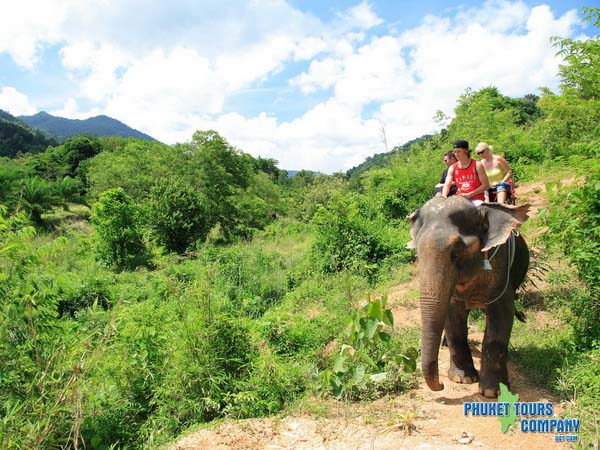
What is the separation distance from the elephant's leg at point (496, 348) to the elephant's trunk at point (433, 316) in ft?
2.27

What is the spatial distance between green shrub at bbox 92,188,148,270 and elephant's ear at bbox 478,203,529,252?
12392 mm

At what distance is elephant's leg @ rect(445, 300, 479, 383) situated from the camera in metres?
4.60

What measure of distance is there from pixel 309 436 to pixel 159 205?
13.5m

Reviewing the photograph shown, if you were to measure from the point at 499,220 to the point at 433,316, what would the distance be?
1.15 metres

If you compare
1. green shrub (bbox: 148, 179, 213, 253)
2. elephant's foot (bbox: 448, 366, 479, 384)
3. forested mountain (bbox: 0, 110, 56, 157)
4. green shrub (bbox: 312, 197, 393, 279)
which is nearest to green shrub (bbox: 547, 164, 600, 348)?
elephant's foot (bbox: 448, 366, 479, 384)

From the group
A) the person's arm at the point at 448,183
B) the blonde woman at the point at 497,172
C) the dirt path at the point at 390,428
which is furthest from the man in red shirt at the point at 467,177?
the dirt path at the point at 390,428

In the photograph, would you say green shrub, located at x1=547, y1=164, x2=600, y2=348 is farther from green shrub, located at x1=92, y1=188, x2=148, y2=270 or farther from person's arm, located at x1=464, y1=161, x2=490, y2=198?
green shrub, located at x1=92, y1=188, x2=148, y2=270

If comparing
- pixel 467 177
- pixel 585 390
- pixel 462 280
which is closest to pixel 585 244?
pixel 467 177

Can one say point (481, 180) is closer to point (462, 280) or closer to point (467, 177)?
point (467, 177)

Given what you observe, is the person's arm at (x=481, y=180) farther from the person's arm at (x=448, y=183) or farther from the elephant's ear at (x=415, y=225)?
the elephant's ear at (x=415, y=225)

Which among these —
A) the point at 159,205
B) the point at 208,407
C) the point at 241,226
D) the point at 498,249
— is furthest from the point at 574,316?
the point at 241,226

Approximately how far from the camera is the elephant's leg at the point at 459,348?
460cm

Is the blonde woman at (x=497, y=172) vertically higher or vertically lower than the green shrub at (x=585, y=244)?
higher

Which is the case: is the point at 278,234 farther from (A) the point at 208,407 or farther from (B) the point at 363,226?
(A) the point at 208,407
